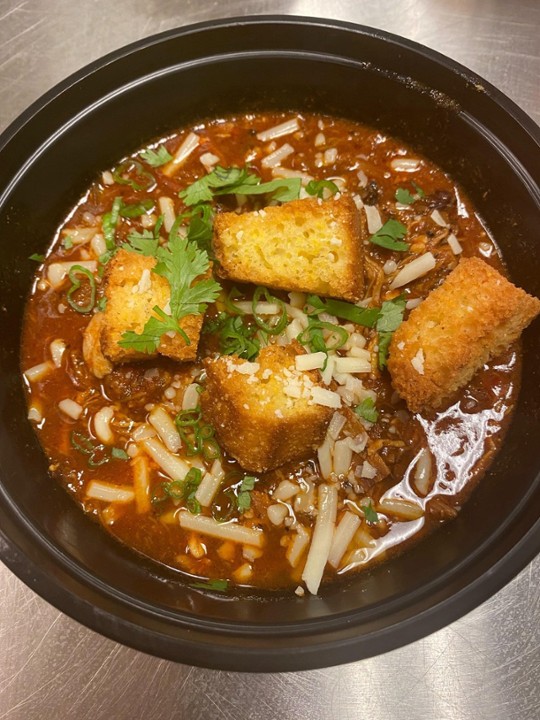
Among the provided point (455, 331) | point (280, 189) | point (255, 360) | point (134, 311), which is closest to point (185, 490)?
point (255, 360)

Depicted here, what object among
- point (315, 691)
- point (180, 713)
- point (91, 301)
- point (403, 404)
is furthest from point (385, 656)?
point (91, 301)

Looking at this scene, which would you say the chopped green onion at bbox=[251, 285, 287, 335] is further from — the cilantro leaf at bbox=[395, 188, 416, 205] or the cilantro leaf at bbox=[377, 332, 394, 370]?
the cilantro leaf at bbox=[395, 188, 416, 205]

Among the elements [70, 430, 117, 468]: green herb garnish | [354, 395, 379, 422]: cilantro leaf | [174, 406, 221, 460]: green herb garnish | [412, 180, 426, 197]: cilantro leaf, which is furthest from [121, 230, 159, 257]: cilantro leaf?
[412, 180, 426, 197]: cilantro leaf

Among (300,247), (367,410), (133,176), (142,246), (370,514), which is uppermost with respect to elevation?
(133,176)

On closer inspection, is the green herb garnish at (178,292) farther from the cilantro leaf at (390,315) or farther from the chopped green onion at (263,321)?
the cilantro leaf at (390,315)

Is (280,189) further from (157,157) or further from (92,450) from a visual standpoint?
(92,450)
